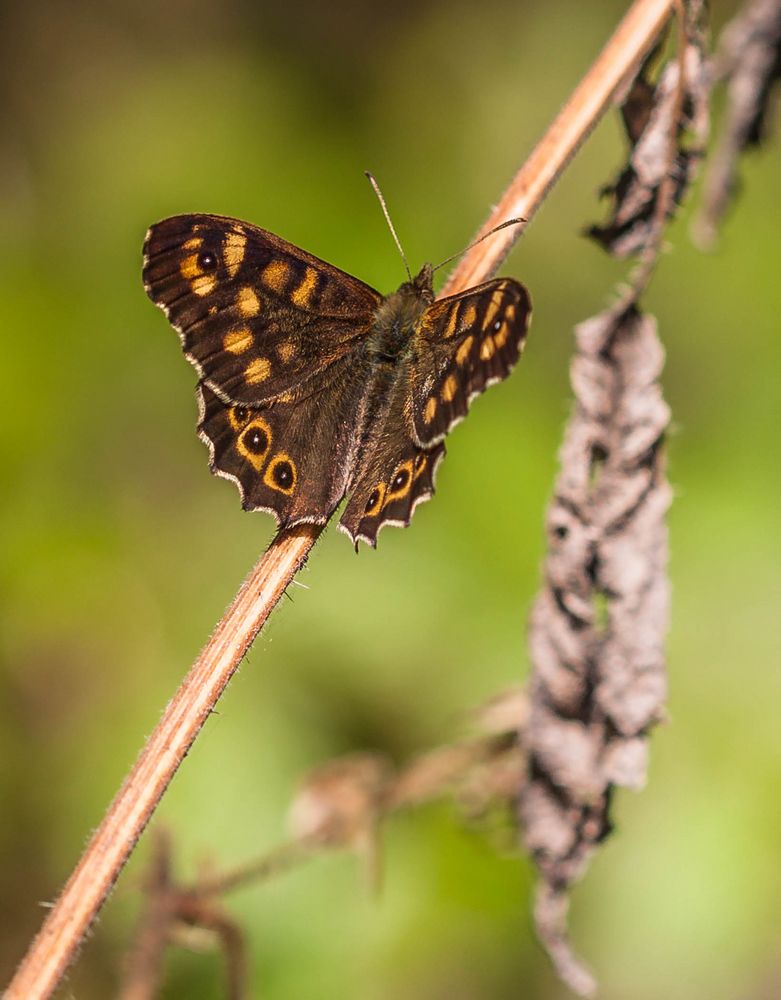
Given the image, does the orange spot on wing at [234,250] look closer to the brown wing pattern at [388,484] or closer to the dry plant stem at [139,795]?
the brown wing pattern at [388,484]

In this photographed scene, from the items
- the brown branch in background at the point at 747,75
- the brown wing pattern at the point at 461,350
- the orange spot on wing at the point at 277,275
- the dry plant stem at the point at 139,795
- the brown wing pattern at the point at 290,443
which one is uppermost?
the brown branch in background at the point at 747,75

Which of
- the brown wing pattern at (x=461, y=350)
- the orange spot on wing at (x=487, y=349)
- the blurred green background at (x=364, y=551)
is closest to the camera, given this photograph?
the brown wing pattern at (x=461, y=350)

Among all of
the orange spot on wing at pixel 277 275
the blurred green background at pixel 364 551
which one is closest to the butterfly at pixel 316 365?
the orange spot on wing at pixel 277 275

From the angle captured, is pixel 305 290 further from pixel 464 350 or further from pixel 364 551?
pixel 364 551

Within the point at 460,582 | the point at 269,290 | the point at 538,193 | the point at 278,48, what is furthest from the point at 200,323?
the point at 278,48

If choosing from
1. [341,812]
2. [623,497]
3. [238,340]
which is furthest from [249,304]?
[341,812]

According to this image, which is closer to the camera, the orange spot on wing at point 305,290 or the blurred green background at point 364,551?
the orange spot on wing at point 305,290

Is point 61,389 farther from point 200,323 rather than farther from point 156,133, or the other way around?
point 200,323
